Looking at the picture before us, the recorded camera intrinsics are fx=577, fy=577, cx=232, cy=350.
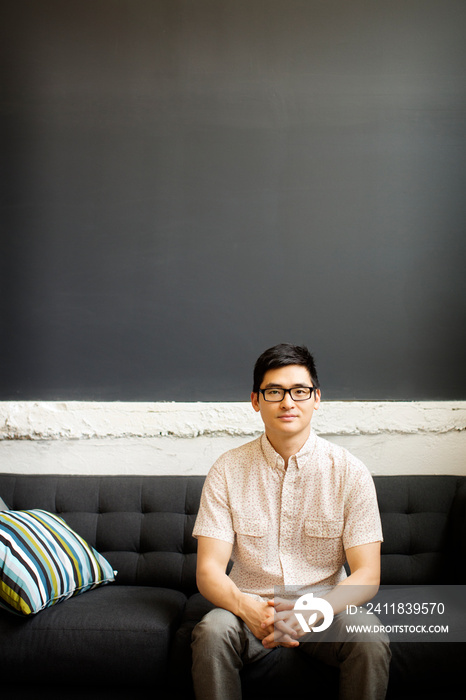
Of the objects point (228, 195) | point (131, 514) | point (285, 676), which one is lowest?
point (285, 676)

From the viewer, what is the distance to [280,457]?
1.88 m

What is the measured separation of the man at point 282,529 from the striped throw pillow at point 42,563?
20.4 inches

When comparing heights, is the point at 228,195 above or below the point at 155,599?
above

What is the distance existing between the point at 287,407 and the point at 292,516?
1.14ft

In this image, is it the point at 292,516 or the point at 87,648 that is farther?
the point at 292,516

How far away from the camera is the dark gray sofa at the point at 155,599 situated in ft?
5.49

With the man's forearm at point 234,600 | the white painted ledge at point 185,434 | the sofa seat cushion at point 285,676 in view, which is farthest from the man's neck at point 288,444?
the white painted ledge at point 185,434

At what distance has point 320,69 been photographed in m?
2.86

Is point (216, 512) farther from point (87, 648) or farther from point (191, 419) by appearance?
point (191, 419)

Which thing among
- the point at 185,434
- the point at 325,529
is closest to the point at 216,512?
the point at 325,529

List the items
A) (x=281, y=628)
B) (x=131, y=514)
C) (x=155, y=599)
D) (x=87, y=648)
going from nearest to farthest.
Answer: (x=281, y=628), (x=87, y=648), (x=155, y=599), (x=131, y=514)

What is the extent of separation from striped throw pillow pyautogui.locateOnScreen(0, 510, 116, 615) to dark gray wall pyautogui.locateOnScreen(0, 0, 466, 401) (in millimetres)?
777

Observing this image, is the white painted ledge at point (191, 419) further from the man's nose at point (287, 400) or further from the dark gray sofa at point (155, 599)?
the man's nose at point (287, 400)

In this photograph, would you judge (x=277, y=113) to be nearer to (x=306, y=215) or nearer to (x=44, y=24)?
(x=306, y=215)
